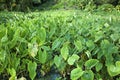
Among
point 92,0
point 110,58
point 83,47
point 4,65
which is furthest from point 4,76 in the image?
point 92,0

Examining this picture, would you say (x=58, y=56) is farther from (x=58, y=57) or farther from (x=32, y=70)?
(x=32, y=70)

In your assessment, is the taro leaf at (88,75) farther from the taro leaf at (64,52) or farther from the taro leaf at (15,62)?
the taro leaf at (15,62)

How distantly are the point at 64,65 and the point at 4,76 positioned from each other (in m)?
0.45

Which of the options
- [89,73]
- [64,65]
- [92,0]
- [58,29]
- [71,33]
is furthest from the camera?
[92,0]

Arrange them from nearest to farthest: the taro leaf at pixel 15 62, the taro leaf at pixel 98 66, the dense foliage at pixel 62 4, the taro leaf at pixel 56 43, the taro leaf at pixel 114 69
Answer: the taro leaf at pixel 114 69 < the taro leaf at pixel 98 66 < the taro leaf at pixel 15 62 < the taro leaf at pixel 56 43 < the dense foliage at pixel 62 4

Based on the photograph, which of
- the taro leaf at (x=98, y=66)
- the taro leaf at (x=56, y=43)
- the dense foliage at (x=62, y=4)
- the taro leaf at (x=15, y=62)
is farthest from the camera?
the dense foliage at (x=62, y=4)

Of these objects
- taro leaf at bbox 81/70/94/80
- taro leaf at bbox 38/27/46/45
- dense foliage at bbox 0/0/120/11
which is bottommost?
dense foliage at bbox 0/0/120/11

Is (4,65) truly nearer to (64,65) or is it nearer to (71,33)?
(64,65)

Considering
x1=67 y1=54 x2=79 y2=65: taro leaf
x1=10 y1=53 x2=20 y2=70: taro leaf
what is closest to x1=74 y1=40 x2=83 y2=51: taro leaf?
x1=67 y1=54 x2=79 y2=65: taro leaf

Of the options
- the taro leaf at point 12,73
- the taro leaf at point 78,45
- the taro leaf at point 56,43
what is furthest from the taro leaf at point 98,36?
the taro leaf at point 12,73

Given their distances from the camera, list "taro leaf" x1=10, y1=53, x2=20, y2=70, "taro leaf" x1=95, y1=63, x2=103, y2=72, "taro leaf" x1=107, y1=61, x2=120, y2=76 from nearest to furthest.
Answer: "taro leaf" x1=107, y1=61, x2=120, y2=76 < "taro leaf" x1=95, y1=63, x2=103, y2=72 < "taro leaf" x1=10, y1=53, x2=20, y2=70

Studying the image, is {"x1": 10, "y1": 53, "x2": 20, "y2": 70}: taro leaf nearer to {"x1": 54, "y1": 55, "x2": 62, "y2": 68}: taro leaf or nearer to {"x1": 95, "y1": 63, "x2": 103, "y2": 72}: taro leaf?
{"x1": 54, "y1": 55, "x2": 62, "y2": 68}: taro leaf

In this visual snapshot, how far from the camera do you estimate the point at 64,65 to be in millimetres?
2178

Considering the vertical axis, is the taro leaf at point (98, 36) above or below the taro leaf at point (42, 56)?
above
